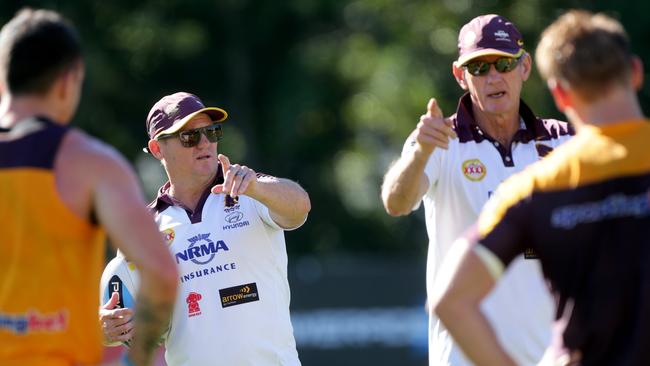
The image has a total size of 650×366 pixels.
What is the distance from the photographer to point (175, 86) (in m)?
24.8

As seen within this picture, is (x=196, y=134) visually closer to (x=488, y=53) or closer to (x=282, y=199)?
(x=282, y=199)

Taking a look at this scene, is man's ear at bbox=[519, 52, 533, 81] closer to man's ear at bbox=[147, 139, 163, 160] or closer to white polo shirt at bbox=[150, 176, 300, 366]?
white polo shirt at bbox=[150, 176, 300, 366]

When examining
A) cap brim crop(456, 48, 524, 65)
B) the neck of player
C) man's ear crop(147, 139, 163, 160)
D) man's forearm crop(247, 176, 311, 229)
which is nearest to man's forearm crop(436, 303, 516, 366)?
man's forearm crop(247, 176, 311, 229)

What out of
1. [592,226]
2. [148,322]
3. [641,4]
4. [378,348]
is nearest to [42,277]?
[148,322]

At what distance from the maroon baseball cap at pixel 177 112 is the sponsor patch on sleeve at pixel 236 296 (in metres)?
0.88

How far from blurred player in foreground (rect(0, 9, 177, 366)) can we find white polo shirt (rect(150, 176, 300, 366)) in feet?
7.24

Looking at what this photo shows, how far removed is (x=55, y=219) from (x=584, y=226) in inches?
63.4

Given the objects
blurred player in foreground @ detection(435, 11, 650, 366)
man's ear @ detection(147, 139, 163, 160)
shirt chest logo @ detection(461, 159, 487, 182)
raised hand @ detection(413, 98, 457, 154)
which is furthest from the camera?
man's ear @ detection(147, 139, 163, 160)

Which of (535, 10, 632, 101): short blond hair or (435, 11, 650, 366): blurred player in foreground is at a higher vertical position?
(535, 10, 632, 101): short blond hair

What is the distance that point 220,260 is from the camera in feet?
21.6

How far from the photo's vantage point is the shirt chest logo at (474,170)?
6.35 metres

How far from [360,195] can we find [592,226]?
68.2ft

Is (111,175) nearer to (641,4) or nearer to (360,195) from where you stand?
(641,4)

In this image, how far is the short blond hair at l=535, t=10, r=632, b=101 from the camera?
4.11 metres
